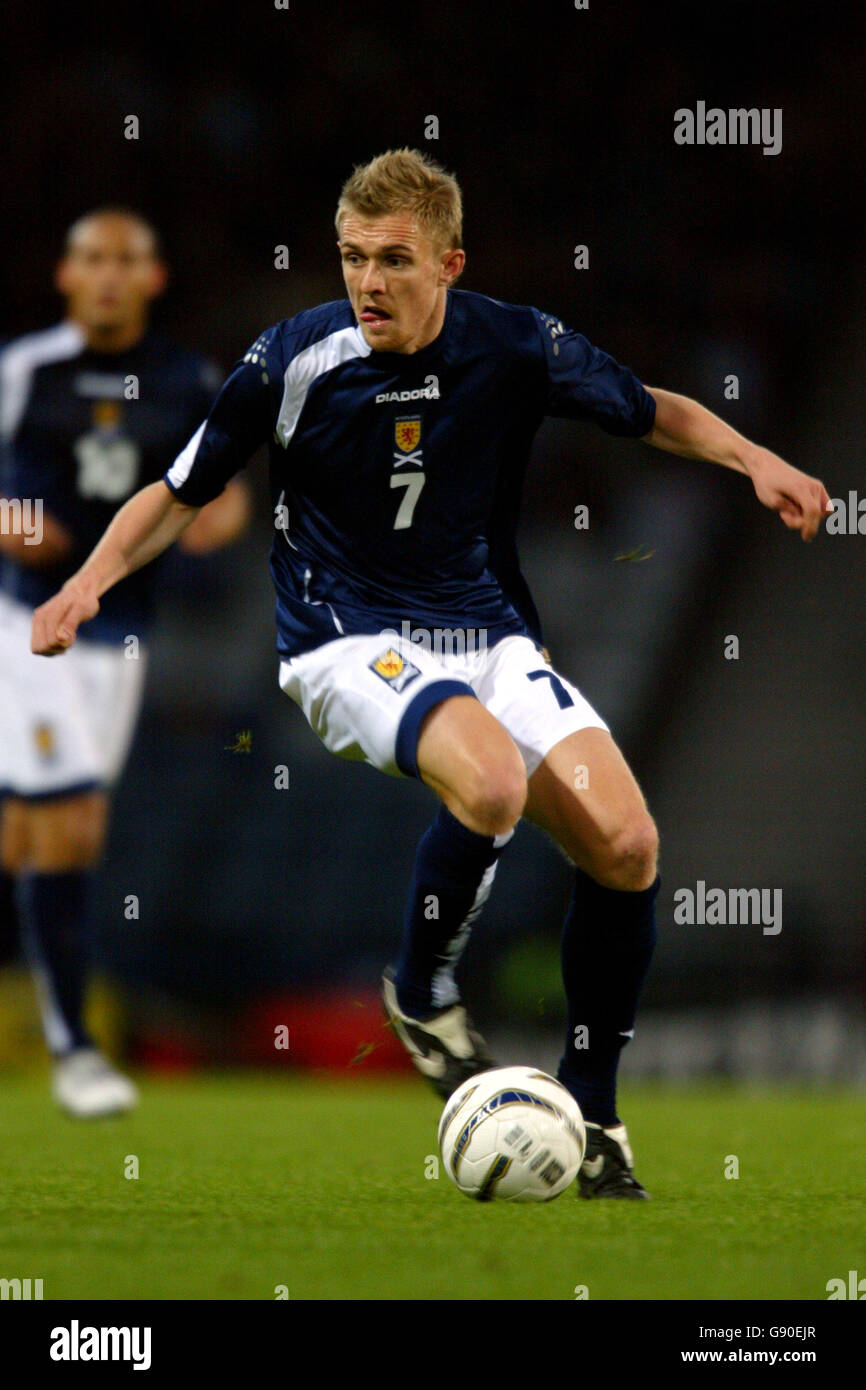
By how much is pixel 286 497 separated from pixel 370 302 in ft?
1.61

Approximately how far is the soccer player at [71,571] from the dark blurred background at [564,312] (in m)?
3.70

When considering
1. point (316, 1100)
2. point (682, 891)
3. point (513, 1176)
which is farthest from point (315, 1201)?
point (682, 891)

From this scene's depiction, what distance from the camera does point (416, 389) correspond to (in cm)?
402

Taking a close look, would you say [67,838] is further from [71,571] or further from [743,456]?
[743,456]

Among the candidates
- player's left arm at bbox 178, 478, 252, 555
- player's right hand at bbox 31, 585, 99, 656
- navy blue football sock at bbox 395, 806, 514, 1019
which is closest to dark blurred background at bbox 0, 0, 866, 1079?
player's left arm at bbox 178, 478, 252, 555

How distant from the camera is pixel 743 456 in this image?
3.99 m

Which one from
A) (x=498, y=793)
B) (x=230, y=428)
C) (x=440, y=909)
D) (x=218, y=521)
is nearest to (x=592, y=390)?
(x=230, y=428)

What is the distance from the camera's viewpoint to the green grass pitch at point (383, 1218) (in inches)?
106

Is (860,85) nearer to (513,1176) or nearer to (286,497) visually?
(286,497)

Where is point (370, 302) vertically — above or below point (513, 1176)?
above

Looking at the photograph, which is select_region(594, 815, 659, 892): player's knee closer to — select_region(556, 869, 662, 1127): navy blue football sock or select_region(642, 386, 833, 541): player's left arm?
select_region(556, 869, 662, 1127): navy blue football sock

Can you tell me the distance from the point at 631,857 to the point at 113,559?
1.21 m

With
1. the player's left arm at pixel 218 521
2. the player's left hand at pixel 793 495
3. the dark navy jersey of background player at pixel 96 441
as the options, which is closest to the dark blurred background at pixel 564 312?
the dark navy jersey of background player at pixel 96 441

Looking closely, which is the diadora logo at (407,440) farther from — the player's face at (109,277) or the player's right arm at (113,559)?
the player's face at (109,277)
